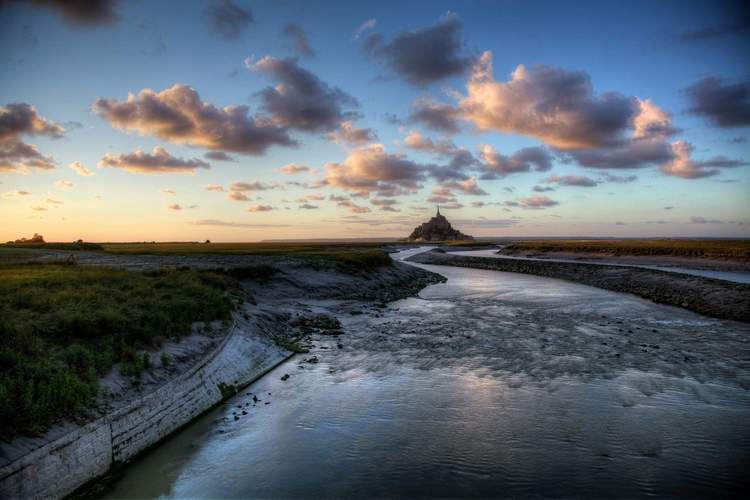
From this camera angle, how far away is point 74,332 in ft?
47.1

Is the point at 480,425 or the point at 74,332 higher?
the point at 74,332

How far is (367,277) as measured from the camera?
5228 centimetres

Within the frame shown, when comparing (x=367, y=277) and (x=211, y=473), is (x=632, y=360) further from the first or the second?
(x=367, y=277)

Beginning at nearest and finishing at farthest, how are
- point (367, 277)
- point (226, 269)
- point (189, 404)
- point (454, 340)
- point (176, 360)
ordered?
1. point (189, 404)
2. point (176, 360)
3. point (454, 340)
4. point (226, 269)
5. point (367, 277)


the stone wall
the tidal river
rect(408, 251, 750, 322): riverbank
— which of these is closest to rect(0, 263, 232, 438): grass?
the stone wall

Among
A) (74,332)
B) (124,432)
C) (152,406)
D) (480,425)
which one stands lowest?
(480,425)

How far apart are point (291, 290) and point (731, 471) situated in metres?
31.9

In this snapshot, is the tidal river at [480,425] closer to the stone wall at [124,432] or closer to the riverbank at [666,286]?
the stone wall at [124,432]

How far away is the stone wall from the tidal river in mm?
568

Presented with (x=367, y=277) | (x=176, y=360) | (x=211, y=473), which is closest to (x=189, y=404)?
(x=176, y=360)

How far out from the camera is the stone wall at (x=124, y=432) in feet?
29.3

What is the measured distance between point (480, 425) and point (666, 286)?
43354 mm

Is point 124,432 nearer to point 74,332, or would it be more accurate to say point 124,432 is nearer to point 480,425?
point 74,332

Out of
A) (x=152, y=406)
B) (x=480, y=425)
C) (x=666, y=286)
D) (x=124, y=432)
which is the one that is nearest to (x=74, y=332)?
(x=152, y=406)
